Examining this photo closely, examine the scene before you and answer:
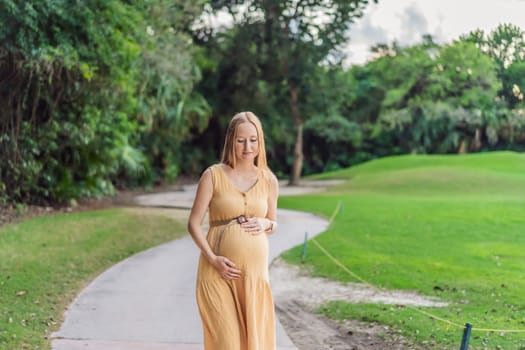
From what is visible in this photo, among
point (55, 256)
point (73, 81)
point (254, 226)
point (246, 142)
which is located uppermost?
point (73, 81)

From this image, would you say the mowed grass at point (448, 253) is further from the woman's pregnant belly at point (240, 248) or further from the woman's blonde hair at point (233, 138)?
the woman's blonde hair at point (233, 138)

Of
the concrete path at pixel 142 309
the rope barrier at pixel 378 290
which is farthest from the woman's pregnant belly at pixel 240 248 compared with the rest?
the rope barrier at pixel 378 290

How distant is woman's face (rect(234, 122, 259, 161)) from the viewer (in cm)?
374

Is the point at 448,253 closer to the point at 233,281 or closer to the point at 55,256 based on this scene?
the point at 55,256

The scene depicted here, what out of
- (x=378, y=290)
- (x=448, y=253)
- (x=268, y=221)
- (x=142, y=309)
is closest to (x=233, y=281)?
(x=268, y=221)

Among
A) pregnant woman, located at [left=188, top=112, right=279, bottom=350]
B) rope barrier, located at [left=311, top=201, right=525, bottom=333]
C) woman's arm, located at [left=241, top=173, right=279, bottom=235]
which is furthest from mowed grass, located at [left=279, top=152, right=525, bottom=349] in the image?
pregnant woman, located at [left=188, top=112, right=279, bottom=350]

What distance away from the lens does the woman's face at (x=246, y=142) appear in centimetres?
374

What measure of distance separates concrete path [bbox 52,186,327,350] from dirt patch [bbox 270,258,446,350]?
0.32m

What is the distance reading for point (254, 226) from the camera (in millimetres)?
3797

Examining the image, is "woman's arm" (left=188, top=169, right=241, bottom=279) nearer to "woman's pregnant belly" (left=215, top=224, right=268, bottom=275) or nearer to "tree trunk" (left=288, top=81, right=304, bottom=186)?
"woman's pregnant belly" (left=215, top=224, right=268, bottom=275)

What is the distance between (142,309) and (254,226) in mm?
4031

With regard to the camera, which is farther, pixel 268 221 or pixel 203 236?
pixel 268 221

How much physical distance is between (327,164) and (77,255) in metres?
34.8

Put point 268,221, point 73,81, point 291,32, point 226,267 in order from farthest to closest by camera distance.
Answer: point 291,32 < point 73,81 < point 268,221 < point 226,267
